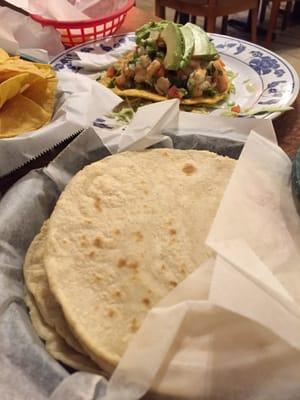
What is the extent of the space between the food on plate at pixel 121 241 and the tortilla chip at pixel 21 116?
26cm

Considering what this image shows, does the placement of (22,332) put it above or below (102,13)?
below

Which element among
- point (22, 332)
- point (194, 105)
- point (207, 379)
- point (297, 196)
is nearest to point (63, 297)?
point (22, 332)

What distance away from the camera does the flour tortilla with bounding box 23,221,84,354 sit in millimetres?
833

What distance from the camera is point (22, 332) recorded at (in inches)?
31.8

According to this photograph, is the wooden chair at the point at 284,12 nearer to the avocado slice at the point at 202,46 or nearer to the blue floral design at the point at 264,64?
the blue floral design at the point at 264,64

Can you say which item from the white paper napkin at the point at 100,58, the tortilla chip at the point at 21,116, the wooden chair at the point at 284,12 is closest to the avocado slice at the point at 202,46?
the white paper napkin at the point at 100,58

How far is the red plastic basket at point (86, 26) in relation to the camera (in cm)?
176

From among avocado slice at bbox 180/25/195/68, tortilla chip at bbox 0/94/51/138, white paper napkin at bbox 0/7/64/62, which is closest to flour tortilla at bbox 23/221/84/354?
tortilla chip at bbox 0/94/51/138

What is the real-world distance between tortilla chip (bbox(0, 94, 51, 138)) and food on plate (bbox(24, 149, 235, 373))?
0.85ft

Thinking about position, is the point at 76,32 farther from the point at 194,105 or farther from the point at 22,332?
the point at 22,332

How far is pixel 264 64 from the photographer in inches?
65.6

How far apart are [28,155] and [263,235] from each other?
0.58m

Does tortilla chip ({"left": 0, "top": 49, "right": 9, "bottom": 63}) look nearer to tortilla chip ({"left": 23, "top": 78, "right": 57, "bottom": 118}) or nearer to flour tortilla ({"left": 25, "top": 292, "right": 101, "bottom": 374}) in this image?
tortilla chip ({"left": 23, "top": 78, "right": 57, "bottom": 118})

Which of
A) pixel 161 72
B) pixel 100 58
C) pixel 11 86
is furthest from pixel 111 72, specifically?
pixel 11 86
